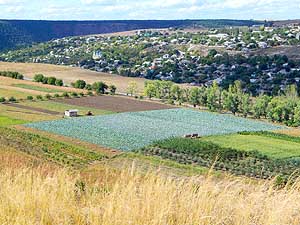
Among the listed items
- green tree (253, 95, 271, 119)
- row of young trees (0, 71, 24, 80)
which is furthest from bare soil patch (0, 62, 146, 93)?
green tree (253, 95, 271, 119)

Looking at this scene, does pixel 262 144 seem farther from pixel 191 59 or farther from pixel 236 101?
pixel 191 59

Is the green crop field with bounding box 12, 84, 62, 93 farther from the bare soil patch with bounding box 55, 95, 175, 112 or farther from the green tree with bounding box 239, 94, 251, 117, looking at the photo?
the green tree with bounding box 239, 94, 251, 117

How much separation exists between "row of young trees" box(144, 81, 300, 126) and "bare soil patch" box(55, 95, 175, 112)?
345 centimetres

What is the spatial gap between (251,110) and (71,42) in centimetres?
9749

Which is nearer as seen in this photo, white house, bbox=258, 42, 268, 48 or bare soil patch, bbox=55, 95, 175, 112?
bare soil patch, bbox=55, 95, 175, 112

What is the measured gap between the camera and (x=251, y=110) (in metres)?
51.4

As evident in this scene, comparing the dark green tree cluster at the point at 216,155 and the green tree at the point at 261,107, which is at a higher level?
the dark green tree cluster at the point at 216,155

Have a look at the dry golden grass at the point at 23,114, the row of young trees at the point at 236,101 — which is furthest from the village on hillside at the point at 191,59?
the dry golden grass at the point at 23,114

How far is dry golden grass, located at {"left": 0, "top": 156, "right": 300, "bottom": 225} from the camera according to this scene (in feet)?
14.4

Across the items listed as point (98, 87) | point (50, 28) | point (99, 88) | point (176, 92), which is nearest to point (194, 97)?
point (176, 92)

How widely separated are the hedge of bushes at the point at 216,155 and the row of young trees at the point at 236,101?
15183mm

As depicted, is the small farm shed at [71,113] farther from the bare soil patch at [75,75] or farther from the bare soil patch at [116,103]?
the bare soil patch at [75,75]

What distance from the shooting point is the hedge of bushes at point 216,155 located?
94.3 ft

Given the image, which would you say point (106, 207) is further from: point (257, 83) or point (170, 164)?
point (257, 83)
